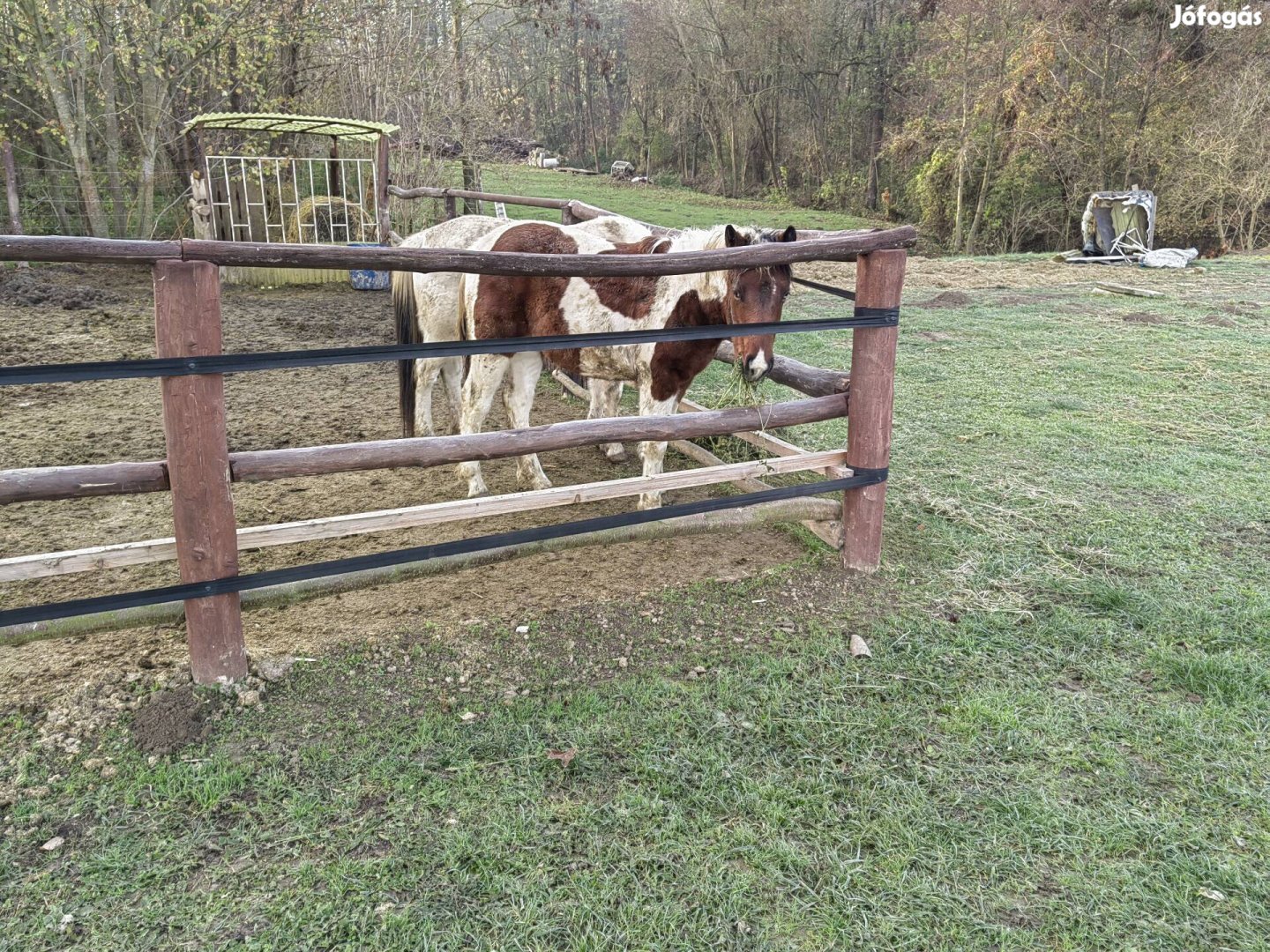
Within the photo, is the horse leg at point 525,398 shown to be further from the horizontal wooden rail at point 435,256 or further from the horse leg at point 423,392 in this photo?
the horizontal wooden rail at point 435,256

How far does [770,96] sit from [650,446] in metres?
30.1

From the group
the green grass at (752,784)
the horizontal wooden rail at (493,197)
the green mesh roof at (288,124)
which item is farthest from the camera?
the green mesh roof at (288,124)

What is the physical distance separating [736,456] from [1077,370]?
435 centimetres

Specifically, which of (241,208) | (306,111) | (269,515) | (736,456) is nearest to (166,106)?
(241,208)

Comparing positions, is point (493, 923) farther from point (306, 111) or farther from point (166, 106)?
point (306, 111)

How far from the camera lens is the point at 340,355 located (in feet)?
8.35

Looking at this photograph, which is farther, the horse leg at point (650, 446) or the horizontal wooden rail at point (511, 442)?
the horse leg at point (650, 446)

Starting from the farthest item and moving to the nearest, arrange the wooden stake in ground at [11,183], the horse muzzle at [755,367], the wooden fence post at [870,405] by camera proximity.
Answer: the wooden stake in ground at [11,183]
the horse muzzle at [755,367]
the wooden fence post at [870,405]

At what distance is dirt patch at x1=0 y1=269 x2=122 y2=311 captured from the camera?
9.46m

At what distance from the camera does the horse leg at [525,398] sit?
4.77 metres

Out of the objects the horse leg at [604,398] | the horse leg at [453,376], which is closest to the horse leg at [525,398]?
the horse leg at [604,398]

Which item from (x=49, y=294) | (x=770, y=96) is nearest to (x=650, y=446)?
(x=49, y=294)

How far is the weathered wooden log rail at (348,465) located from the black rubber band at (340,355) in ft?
0.08

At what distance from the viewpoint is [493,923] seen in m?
1.91
